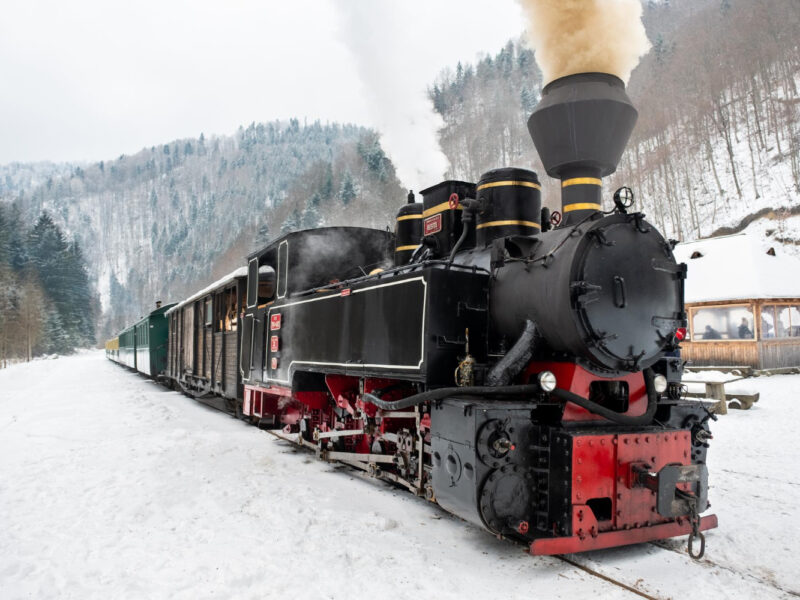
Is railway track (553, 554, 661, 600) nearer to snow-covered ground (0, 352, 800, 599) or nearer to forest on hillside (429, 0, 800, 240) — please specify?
snow-covered ground (0, 352, 800, 599)

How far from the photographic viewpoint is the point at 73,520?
471cm

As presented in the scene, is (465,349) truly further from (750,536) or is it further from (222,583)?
(750,536)

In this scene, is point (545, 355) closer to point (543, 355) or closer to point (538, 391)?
point (543, 355)

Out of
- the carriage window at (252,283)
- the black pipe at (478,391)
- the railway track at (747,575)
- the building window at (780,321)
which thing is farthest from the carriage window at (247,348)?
the building window at (780,321)

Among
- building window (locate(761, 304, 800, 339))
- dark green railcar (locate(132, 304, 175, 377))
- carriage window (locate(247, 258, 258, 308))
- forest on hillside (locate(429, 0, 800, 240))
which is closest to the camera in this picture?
carriage window (locate(247, 258, 258, 308))

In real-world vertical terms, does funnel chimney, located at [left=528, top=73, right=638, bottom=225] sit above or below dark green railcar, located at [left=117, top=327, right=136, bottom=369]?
above

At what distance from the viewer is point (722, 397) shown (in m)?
→ 10.8

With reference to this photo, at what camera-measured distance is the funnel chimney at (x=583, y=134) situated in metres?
5.09

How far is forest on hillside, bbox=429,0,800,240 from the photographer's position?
3266cm

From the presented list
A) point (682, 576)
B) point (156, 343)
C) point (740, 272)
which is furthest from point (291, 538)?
point (740, 272)

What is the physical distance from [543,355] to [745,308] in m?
16.3

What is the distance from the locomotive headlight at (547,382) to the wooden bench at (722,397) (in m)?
7.98

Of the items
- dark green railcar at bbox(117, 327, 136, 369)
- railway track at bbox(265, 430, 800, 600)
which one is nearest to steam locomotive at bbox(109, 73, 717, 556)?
railway track at bbox(265, 430, 800, 600)

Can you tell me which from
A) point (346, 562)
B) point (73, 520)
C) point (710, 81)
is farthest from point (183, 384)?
point (710, 81)
